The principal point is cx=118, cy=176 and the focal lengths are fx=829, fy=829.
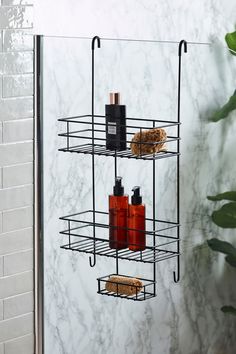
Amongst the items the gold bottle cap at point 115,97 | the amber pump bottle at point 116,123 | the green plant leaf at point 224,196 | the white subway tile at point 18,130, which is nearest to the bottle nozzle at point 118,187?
the amber pump bottle at point 116,123

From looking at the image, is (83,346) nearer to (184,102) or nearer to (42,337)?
(42,337)

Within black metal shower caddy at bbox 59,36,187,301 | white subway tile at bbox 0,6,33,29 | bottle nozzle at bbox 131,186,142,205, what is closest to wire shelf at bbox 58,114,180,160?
black metal shower caddy at bbox 59,36,187,301

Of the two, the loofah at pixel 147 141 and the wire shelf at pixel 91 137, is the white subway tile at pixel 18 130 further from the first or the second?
the loofah at pixel 147 141

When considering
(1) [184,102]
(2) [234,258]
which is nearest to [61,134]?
(1) [184,102]

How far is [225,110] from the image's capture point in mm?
3316

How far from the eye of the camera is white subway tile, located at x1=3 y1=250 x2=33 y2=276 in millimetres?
2662

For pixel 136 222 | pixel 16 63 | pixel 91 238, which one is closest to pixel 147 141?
pixel 136 222

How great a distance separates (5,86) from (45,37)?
0.22 meters

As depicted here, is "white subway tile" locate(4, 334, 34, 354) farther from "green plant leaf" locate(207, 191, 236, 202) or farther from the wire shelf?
"green plant leaf" locate(207, 191, 236, 202)

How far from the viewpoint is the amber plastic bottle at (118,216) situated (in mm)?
2561

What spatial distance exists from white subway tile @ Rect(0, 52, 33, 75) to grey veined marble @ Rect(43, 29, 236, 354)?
0.19 feet

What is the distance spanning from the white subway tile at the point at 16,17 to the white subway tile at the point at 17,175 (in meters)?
0.44

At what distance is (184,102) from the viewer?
3.17 m

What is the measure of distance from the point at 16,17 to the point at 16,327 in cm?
100
